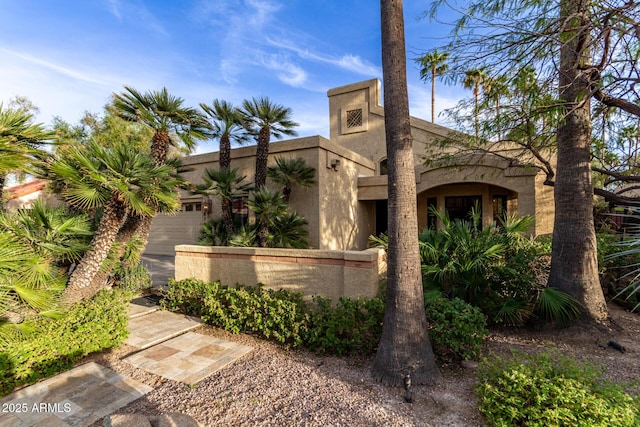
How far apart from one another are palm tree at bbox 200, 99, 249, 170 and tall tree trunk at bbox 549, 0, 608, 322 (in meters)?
8.53

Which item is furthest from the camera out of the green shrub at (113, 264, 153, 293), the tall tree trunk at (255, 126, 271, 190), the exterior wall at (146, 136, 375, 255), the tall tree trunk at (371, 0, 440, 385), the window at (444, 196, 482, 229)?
the window at (444, 196, 482, 229)

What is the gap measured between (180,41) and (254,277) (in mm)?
8737

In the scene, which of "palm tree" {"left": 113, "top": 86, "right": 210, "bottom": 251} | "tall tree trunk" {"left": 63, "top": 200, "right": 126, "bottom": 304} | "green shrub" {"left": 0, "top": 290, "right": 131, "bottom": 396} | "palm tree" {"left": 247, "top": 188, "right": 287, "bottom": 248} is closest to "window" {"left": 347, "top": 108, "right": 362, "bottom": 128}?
"palm tree" {"left": 247, "top": 188, "right": 287, "bottom": 248}

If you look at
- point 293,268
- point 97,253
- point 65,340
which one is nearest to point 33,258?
point 65,340

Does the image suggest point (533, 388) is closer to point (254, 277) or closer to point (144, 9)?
point (254, 277)

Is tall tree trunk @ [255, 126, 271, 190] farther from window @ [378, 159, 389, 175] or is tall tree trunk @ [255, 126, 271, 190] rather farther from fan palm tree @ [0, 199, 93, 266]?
window @ [378, 159, 389, 175]

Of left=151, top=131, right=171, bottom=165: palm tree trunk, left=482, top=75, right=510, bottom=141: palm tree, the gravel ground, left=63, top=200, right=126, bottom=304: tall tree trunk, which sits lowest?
the gravel ground

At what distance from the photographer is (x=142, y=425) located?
2.41m

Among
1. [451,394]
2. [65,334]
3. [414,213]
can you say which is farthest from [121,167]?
[451,394]

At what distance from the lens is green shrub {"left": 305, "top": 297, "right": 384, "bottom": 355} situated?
4.49 metres

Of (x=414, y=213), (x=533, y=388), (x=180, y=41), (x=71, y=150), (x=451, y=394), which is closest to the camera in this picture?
(x=533, y=388)

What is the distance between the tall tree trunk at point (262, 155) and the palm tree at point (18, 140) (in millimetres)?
5393

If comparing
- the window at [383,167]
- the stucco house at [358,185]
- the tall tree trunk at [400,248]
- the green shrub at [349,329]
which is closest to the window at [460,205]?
the stucco house at [358,185]

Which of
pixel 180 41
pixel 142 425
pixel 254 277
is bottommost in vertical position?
pixel 142 425
